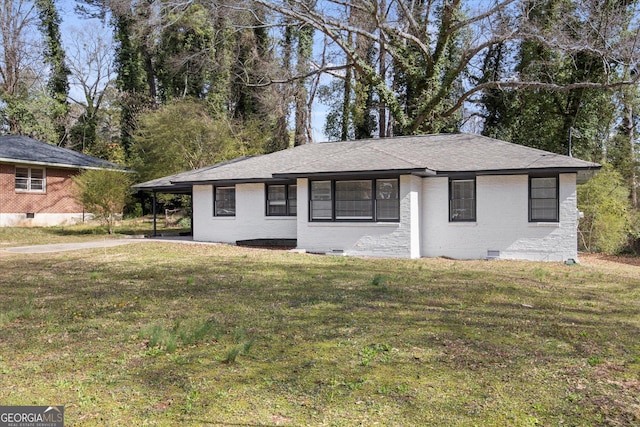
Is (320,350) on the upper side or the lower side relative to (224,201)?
lower

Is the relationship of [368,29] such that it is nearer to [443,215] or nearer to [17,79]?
[443,215]

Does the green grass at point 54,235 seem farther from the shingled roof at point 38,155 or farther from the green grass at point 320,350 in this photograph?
the green grass at point 320,350

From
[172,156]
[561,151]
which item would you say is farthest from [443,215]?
[172,156]

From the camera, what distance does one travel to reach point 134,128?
124 feet

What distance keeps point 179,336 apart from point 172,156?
24.8 metres

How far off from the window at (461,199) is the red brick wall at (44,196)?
69.8ft

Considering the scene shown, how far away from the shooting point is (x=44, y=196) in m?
27.5

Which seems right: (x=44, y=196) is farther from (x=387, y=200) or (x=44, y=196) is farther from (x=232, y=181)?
(x=387, y=200)

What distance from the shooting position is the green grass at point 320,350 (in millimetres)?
3982

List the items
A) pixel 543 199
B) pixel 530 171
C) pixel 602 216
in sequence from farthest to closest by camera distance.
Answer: pixel 602 216 → pixel 543 199 → pixel 530 171

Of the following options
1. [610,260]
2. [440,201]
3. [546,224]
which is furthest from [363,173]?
[610,260]

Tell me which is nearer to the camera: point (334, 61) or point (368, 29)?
point (368, 29)

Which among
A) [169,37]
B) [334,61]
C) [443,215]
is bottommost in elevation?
[443,215]

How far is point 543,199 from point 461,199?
2447 mm
